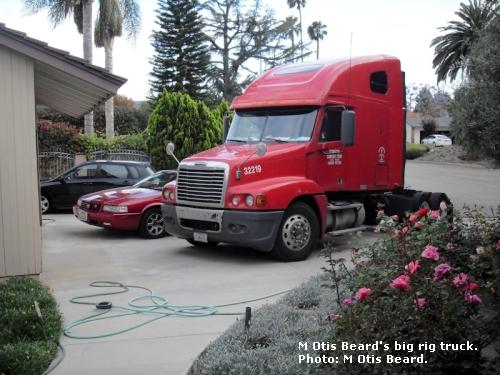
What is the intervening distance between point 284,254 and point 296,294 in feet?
10.8

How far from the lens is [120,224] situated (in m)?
11.4

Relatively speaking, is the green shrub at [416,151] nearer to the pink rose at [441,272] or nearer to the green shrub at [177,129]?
the green shrub at [177,129]

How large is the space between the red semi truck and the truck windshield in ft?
0.06

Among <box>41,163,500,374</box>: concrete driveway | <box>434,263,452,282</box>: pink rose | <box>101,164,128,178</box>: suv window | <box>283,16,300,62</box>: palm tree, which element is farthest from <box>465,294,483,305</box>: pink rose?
<box>283,16,300,62</box>: palm tree

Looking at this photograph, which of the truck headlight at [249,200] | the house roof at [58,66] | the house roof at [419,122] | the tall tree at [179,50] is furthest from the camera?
the house roof at [419,122]

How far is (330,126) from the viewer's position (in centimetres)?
986

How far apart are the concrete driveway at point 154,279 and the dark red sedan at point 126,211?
0.33 metres

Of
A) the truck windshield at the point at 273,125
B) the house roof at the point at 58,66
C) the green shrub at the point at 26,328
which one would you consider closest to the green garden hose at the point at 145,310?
the green shrub at the point at 26,328

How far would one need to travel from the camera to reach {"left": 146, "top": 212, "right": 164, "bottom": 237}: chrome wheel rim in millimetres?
11680

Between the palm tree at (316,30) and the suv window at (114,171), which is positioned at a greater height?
the palm tree at (316,30)

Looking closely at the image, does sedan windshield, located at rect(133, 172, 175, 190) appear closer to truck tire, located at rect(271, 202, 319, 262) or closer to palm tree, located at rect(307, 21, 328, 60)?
truck tire, located at rect(271, 202, 319, 262)

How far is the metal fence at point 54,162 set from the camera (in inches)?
827

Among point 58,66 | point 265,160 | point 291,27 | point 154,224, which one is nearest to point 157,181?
point 154,224

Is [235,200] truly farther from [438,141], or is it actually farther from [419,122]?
[419,122]
